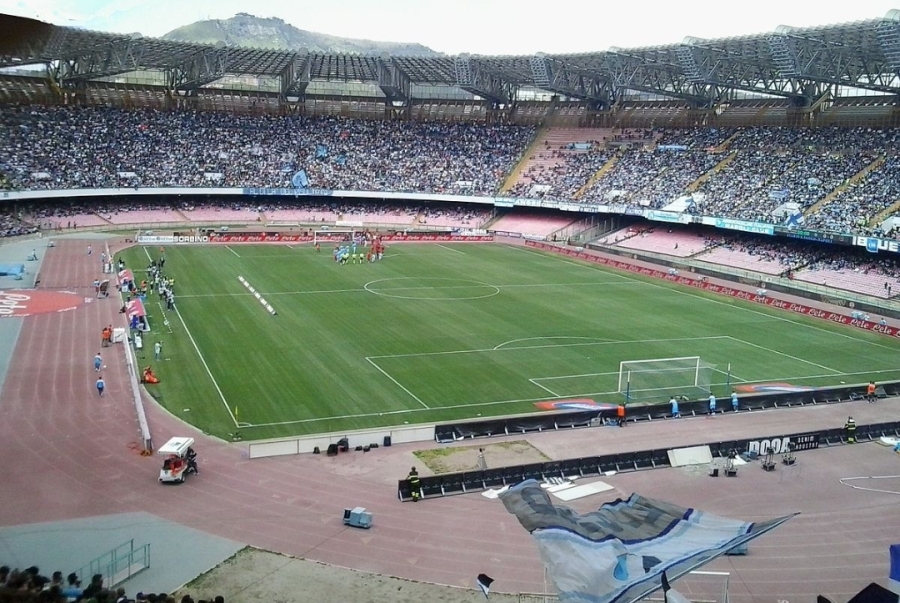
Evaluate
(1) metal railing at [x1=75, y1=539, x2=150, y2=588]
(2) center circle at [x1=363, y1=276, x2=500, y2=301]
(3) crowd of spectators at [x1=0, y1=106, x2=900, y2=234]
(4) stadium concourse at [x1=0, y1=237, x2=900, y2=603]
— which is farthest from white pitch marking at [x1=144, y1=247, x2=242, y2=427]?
(3) crowd of spectators at [x1=0, y1=106, x2=900, y2=234]

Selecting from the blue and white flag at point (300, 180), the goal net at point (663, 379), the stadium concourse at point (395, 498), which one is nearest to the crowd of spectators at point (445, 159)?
the blue and white flag at point (300, 180)

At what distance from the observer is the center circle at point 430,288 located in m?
50.8

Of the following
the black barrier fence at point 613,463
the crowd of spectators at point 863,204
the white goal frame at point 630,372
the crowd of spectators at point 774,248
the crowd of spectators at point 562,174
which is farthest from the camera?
the crowd of spectators at point 562,174

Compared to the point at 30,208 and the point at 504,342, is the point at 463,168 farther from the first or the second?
the point at 504,342

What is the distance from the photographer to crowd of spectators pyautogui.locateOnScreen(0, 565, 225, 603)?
13.9m

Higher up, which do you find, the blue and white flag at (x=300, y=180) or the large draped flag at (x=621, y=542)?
the large draped flag at (x=621, y=542)

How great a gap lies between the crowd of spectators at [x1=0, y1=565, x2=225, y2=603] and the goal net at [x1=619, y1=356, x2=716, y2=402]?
20.6 metres

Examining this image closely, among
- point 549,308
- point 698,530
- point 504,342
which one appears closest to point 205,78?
point 549,308

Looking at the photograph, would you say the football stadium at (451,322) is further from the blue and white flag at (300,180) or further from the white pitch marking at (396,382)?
the blue and white flag at (300,180)

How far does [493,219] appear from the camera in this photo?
89.5 metres

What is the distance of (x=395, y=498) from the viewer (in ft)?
72.0

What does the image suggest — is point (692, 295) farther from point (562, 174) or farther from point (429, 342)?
point (562, 174)

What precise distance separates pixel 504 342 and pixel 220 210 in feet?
182

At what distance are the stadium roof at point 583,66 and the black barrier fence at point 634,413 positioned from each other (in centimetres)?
3241
